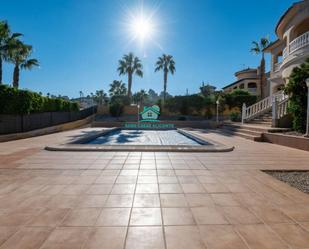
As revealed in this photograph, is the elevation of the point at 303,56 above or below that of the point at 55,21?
below

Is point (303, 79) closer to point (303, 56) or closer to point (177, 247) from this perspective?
point (303, 56)

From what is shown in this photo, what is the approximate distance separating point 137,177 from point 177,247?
2368mm

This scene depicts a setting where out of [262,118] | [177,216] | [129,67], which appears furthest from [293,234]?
[129,67]

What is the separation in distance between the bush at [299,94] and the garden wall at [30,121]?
15.1 meters

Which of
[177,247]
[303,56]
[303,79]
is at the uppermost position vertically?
[303,56]

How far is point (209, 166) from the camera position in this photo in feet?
17.4

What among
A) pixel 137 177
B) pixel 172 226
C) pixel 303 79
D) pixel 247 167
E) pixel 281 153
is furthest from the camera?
pixel 303 79

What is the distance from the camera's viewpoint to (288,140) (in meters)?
8.38

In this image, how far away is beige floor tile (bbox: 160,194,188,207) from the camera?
3.10 meters

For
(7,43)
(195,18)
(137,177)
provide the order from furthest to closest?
(7,43), (195,18), (137,177)

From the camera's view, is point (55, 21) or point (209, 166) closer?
point (209, 166)

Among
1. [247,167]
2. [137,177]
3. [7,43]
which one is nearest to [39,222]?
[137,177]

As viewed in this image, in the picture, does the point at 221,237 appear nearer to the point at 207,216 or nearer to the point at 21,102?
the point at 207,216

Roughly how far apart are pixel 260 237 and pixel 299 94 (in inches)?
359
